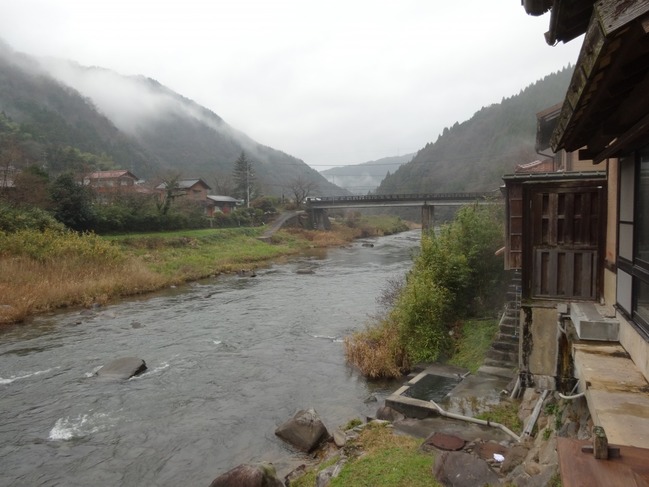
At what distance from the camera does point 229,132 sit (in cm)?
18088

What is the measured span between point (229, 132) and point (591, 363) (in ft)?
611

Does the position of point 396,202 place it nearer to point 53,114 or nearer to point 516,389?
point 516,389

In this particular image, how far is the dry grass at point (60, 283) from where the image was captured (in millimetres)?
18234

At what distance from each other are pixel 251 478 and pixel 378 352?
639 cm

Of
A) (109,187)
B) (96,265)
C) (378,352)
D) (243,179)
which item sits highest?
(243,179)

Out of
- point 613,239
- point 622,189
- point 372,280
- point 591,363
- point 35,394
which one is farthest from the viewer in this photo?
point 372,280

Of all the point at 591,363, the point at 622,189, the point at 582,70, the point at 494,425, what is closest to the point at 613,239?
the point at 622,189

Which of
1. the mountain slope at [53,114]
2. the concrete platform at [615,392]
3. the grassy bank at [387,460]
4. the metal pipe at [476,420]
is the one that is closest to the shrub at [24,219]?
the grassy bank at [387,460]

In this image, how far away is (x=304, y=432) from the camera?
869 cm

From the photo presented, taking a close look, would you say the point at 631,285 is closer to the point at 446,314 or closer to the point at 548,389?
the point at 548,389

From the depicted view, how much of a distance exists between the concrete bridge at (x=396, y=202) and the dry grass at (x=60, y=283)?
30.6m

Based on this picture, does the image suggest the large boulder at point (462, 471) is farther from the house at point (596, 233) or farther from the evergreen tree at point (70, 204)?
the evergreen tree at point (70, 204)

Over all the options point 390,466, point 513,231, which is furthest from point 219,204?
point 390,466

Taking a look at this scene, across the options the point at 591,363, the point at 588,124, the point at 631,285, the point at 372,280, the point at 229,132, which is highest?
the point at 229,132
